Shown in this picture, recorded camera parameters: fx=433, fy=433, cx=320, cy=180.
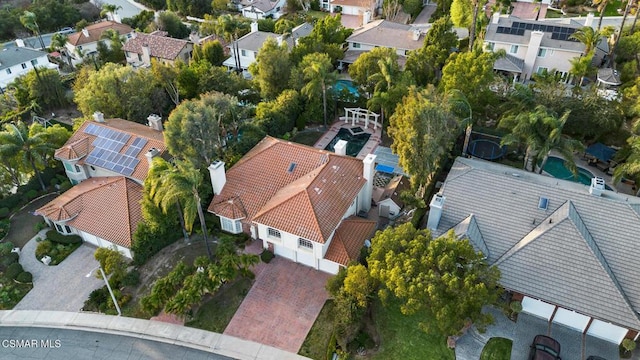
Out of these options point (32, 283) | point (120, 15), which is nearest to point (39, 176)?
point (32, 283)

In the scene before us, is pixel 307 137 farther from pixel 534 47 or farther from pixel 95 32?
pixel 95 32

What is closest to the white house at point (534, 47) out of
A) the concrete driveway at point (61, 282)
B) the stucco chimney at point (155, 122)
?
the stucco chimney at point (155, 122)

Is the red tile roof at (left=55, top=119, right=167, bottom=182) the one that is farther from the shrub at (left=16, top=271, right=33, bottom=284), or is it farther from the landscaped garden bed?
the shrub at (left=16, top=271, right=33, bottom=284)

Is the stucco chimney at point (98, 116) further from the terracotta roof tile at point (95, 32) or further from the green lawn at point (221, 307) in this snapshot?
the terracotta roof tile at point (95, 32)

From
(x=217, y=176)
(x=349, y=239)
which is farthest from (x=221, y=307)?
(x=349, y=239)

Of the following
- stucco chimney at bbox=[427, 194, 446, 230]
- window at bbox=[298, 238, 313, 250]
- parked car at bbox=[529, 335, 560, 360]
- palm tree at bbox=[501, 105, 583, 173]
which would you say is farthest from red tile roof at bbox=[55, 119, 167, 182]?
parked car at bbox=[529, 335, 560, 360]

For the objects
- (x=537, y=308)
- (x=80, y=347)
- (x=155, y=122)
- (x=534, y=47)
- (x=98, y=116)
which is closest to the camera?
(x=537, y=308)

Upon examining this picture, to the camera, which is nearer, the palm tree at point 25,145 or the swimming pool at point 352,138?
the palm tree at point 25,145
